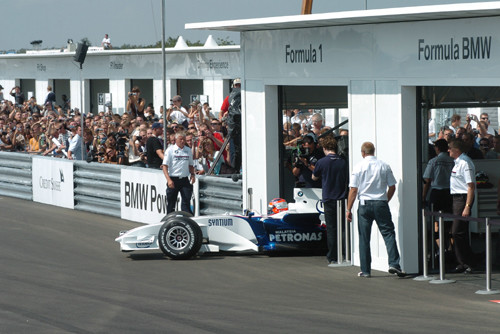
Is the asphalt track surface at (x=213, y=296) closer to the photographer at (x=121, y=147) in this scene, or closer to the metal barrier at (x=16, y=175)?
the photographer at (x=121, y=147)

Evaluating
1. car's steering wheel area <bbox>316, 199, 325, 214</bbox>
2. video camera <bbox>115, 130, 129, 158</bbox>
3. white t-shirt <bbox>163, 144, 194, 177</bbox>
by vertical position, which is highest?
video camera <bbox>115, 130, 129, 158</bbox>

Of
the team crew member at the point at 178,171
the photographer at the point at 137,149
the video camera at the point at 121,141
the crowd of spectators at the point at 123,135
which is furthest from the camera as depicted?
the video camera at the point at 121,141

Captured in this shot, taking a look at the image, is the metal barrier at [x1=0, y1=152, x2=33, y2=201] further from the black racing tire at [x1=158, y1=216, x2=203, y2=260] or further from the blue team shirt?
the blue team shirt

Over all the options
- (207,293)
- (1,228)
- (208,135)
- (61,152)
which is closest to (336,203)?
Answer: (207,293)

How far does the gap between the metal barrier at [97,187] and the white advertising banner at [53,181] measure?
0.26 meters

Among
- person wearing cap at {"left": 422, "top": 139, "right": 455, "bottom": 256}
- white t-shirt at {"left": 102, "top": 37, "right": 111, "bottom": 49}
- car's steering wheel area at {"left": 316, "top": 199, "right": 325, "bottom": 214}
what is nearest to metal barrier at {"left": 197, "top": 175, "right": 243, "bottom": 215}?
car's steering wheel area at {"left": 316, "top": 199, "right": 325, "bottom": 214}

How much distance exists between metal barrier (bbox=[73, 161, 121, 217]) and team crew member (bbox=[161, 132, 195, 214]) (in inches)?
118

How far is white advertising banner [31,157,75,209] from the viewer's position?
1944 cm

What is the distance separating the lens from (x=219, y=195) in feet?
50.2

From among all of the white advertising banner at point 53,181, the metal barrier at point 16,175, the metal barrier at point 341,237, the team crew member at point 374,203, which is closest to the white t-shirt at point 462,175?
the team crew member at point 374,203

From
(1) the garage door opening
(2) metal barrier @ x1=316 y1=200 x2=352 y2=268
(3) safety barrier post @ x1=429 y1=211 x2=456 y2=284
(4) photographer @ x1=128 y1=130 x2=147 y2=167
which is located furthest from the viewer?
(4) photographer @ x1=128 y1=130 x2=147 y2=167

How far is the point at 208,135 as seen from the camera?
16906 millimetres

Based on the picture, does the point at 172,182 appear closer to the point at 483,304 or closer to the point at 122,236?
the point at 122,236

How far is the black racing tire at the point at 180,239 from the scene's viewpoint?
501 inches
